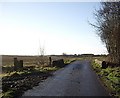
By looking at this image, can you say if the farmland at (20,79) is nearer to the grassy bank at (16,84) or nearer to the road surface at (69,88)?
the grassy bank at (16,84)

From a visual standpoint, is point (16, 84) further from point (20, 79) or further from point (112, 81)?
point (112, 81)

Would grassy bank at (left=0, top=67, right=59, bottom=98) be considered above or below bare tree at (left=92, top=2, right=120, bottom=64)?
below

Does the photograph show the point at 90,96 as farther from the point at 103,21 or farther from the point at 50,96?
the point at 103,21

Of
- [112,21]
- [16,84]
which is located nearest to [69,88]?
[16,84]

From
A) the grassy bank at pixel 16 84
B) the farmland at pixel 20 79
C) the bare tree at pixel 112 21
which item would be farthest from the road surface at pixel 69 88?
the bare tree at pixel 112 21

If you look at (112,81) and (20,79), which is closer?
(112,81)

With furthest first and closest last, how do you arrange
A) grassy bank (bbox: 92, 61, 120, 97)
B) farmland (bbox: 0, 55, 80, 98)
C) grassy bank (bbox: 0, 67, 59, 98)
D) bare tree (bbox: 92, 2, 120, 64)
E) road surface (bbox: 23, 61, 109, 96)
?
1. bare tree (bbox: 92, 2, 120, 64)
2. grassy bank (bbox: 92, 61, 120, 97)
3. farmland (bbox: 0, 55, 80, 98)
4. road surface (bbox: 23, 61, 109, 96)
5. grassy bank (bbox: 0, 67, 59, 98)

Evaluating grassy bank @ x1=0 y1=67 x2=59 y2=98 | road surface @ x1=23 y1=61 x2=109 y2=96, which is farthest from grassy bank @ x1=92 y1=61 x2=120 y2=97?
grassy bank @ x1=0 y1=67 x2=59 y2=98

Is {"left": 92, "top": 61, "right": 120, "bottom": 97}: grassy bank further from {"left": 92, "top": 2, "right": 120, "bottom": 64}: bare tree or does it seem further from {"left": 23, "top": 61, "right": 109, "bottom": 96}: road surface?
{"left": 92, "top": 2, "right": 120, "bottom": 64}: bare tree

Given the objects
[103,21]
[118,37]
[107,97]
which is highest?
[103,21]

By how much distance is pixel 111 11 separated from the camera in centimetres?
3500

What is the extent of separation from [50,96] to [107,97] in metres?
2.83

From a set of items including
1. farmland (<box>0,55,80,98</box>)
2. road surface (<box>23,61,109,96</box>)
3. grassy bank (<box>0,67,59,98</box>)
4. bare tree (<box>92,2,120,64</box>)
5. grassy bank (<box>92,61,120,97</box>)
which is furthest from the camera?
bare tree (<box>92,2,120,64</box>)

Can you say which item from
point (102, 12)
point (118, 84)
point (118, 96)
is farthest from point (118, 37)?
point (118, 96)
